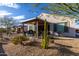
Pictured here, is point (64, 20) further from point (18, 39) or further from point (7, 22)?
point (7, 22)

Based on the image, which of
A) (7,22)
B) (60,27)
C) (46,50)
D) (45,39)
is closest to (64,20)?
(60,27)

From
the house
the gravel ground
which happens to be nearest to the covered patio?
the house

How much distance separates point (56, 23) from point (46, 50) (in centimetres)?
48

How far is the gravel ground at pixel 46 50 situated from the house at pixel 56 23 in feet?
0.55

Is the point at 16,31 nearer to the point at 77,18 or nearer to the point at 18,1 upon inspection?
the point at 18,1

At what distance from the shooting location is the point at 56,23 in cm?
679

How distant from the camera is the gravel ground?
671cm

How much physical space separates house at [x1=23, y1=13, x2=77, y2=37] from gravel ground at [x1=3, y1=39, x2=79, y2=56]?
0.17 m

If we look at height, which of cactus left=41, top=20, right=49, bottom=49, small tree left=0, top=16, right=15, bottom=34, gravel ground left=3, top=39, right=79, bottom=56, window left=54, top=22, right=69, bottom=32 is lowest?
gravel ground left=3, top=39, right=79, bottom=56

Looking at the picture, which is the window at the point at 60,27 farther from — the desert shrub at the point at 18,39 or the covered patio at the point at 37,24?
the desert shrub at the point at 18,39

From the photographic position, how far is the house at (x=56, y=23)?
675 centimetres

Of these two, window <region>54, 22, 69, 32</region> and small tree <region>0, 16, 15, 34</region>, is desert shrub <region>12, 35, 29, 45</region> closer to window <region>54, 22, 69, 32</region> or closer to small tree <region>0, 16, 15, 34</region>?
small tree <region>0, 16, 15, 34</region>

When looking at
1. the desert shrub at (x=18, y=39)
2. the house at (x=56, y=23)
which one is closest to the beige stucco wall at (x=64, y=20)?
the house at (x=56, y=23)

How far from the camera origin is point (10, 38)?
6.74 m
